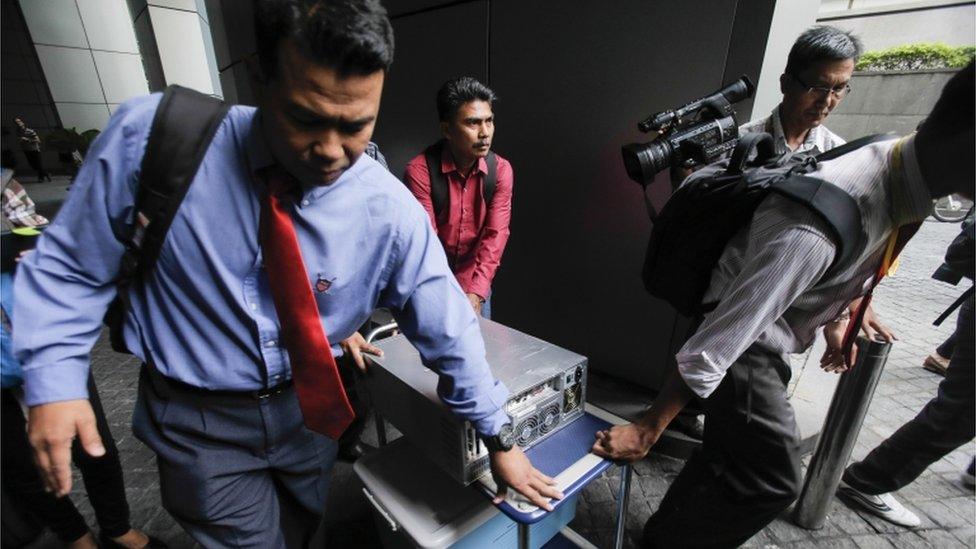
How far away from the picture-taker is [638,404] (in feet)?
9.92

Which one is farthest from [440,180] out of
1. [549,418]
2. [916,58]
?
[916,58]

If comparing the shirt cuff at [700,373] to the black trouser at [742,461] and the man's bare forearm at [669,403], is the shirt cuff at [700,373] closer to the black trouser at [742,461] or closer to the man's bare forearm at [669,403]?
the man's bare forearm at [669,403]

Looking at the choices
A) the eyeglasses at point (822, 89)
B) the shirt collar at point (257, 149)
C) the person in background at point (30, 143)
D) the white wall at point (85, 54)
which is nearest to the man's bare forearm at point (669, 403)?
the shirt collar at point (257, 149)

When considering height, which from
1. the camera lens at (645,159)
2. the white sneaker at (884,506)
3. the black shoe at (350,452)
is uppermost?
the camera lens at (645,159)

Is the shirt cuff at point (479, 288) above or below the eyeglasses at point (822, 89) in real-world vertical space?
below

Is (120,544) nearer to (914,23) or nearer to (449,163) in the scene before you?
(449,163)

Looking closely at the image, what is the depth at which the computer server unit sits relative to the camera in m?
1.28

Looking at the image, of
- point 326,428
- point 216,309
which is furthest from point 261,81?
point 326,428

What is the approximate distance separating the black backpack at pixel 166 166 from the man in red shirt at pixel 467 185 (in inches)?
63.2

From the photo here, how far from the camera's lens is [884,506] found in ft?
7.20

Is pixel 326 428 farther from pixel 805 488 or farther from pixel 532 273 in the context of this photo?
pixel 532 273

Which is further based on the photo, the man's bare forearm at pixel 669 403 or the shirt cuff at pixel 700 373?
the man's bare forearm at pixel 669 403

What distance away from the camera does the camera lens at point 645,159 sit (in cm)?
184

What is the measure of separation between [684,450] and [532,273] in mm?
1721
